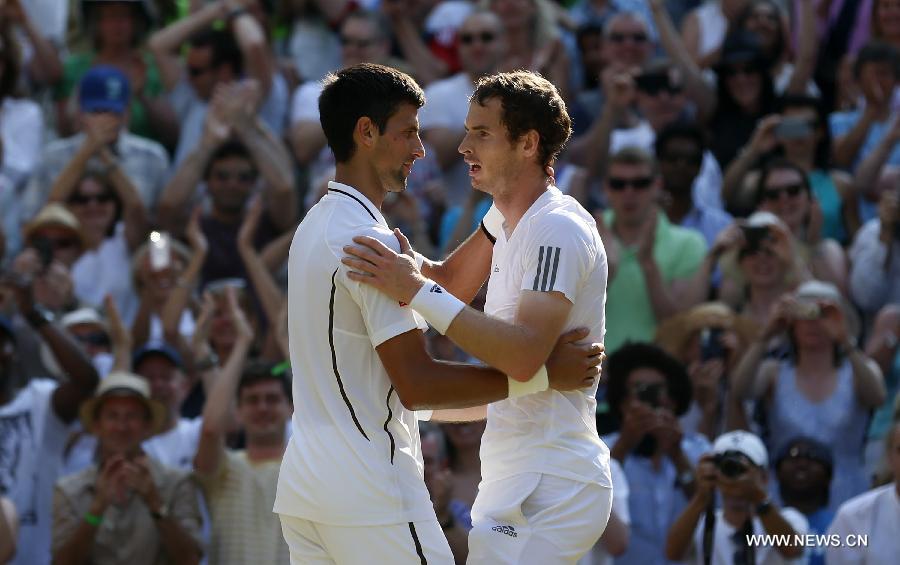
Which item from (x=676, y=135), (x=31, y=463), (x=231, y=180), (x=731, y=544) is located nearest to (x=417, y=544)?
(x=731, y=544)

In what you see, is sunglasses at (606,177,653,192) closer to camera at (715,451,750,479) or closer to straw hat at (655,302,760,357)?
straw hat at (655,302,760,357)

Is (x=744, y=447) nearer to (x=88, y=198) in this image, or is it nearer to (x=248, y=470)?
(x=248, y=470)

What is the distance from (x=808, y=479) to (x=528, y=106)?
156 inches

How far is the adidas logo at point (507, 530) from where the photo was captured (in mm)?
5504

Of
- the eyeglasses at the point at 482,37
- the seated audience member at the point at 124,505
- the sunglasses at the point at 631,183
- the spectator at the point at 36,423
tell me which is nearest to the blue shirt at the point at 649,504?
the sunglasses at the point at 631,183

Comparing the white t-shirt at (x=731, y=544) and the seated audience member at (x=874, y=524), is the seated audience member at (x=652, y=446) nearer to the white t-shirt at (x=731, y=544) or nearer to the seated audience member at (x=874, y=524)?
the white t-shirt at (x=731, y=544)

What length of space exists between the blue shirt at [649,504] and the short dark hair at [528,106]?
3.55 meters

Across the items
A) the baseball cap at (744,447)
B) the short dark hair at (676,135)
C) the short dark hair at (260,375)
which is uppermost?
the short dark hair at (676,135)

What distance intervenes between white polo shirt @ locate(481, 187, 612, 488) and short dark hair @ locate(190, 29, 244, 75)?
6.81 metres

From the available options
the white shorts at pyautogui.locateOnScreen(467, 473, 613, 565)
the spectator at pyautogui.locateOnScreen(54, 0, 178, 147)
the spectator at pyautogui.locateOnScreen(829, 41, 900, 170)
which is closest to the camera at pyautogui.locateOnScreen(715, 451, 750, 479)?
the white shorts at pyautogui.locateOnScreen(467, 473, 613, 565)

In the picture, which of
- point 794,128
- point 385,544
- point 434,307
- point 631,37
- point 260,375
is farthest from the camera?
point 631,37

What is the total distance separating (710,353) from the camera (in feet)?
32.1

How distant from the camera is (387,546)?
5.33 meters

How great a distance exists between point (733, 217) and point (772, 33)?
1.60 metres
